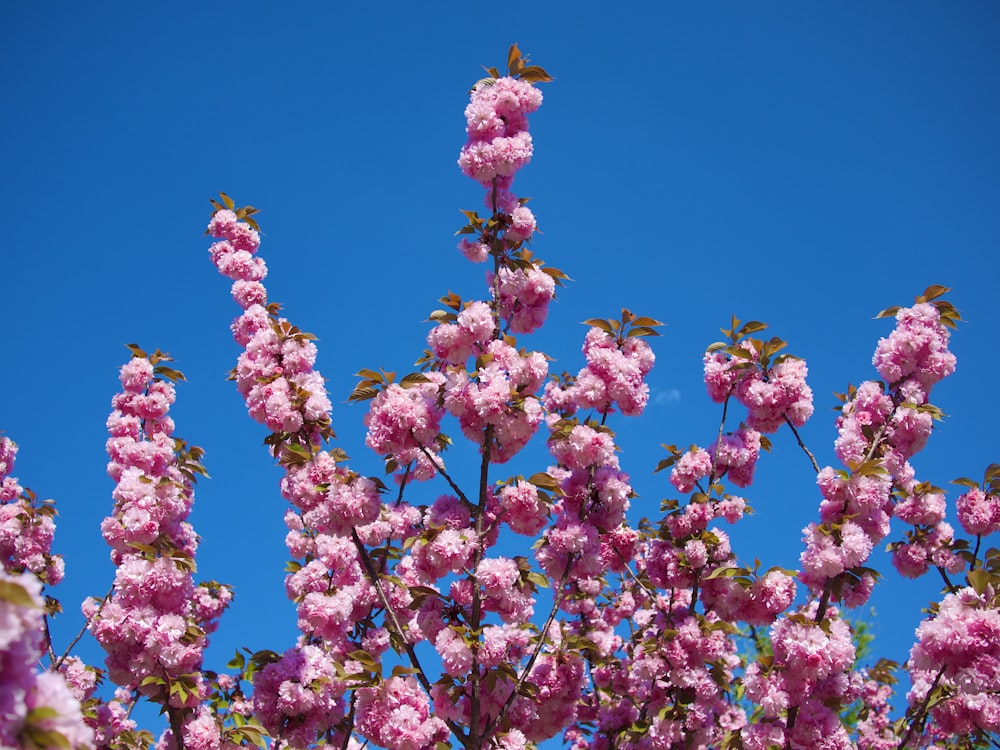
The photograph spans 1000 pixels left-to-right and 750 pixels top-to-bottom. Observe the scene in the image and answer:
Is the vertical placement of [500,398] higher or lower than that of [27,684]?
higher

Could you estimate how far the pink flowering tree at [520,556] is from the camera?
13.5 feet

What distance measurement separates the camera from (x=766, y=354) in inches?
203

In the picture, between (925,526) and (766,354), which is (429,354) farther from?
(925,526)

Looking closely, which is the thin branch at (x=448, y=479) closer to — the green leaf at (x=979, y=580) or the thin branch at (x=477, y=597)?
the thin branch at (x=477, y=597)

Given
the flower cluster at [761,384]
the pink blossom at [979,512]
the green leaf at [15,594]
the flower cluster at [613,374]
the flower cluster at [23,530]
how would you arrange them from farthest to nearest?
the flower cluster at [23,530] < the pink blossom at [979,512] < the flower cluster at [761,384] < the flower cluster at [613,374] < the green leaf at [15,594]

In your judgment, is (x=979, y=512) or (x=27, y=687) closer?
(x=27, y=687)

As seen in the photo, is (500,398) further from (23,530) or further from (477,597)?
(23,530)

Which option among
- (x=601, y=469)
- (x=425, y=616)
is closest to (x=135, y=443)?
(x=425, y=616)

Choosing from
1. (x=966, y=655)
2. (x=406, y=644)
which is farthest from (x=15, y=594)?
(x=966, y=655)

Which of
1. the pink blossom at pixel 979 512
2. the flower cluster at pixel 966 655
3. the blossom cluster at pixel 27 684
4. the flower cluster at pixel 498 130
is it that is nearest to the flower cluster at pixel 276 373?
the flower cluster at pixel 498 130

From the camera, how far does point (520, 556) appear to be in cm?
423

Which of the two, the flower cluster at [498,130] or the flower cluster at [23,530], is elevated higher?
the flower cluster at [498,130]

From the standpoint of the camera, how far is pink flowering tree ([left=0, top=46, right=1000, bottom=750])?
13.5 feet

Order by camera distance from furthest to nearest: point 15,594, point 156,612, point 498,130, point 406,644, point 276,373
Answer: point 498,130, point 276,373, point 156,612, point 406,644, point 15,594
